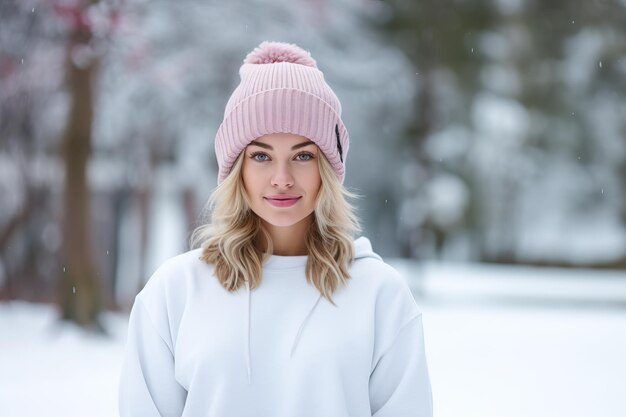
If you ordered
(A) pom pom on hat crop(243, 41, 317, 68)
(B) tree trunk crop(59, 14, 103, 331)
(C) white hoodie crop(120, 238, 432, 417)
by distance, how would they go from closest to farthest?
1. (C) white hoodie crop(120, 238, 432, 417)
2. (A) pom pom on hat crop(243, 41, 317, 68)
3. (B) tree trunk crop(59, 14, 103, 331)

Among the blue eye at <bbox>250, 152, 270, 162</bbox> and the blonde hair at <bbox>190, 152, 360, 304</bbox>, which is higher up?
the blue eye at <bbox>250, 152, 270, 162</bbox>

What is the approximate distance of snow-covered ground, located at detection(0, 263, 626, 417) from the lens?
5.30 metres

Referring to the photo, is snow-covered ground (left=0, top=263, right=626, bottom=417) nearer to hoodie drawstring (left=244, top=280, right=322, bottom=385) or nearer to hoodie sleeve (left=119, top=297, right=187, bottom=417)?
hoodie sleeve (left=119, top=297, right=187, bottom=417)

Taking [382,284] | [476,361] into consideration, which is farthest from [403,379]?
[476,361]

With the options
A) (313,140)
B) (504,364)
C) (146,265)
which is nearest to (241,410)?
(313,140)

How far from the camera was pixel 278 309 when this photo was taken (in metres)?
1.85

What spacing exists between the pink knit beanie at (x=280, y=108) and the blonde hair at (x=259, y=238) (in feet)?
0.15

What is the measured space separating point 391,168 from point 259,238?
1135cm

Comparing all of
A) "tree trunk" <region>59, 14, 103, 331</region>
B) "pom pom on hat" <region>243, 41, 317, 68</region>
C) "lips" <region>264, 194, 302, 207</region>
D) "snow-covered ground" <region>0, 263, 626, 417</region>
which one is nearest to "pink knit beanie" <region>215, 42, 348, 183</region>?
"pom pom on hat" <region>243, 41, 317, 68</region>

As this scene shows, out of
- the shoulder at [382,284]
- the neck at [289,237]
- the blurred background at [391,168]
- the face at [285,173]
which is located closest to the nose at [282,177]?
the face at [285,173]

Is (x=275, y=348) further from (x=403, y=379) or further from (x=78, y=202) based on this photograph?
(x=78, y=202)

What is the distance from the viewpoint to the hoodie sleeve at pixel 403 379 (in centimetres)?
181

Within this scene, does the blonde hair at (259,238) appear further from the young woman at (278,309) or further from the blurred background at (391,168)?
the blurred background at (391,168)

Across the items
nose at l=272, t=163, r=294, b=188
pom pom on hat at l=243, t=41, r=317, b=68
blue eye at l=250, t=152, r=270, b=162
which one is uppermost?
pom pom on hat at l=243, t=41, r=317, b=68
